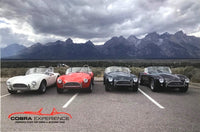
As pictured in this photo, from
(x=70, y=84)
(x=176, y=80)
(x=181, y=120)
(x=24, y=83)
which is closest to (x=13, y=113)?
(x=24, y=83)

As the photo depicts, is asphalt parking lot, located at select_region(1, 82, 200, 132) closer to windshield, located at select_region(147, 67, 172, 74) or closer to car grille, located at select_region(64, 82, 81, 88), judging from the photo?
car grille, located at select_region(64, 82, 81, 88)

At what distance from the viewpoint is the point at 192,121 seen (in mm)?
3305

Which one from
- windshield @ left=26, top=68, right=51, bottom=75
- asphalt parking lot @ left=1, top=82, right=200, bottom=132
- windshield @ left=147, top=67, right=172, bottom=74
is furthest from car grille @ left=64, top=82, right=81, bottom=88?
windshield @ left=147, top=67, right=172, bottom=74

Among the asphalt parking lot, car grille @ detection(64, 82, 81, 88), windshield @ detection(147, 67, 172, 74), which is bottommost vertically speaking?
the asphalt parking lot

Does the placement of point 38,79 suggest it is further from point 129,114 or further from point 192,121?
point 192,121

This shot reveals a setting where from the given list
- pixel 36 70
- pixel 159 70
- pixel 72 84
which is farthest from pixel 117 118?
pixel 36 70

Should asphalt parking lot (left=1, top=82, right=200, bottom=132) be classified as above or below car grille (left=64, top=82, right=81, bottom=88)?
below

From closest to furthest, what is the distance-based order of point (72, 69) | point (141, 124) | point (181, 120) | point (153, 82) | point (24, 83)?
1. point (141, 124)
2. point (181, 120)
3. point (24, 83)
4. point (153, 82)
5. point (72, 69)

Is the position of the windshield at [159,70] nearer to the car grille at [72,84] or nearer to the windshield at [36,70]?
the car grille at [72,84]

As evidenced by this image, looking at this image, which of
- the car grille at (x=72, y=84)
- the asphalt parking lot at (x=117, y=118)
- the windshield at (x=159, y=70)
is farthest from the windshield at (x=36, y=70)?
the windshield at (x=159, y=70)

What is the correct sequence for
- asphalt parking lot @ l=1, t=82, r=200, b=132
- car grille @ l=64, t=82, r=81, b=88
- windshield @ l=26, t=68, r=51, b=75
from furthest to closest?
windshield @ l=26, t=68, r=51, b=75 → car grille @ l=64, t=82, r=81, b=88 → asphalt parking lot @ l=1, t=82, r=200, b=132

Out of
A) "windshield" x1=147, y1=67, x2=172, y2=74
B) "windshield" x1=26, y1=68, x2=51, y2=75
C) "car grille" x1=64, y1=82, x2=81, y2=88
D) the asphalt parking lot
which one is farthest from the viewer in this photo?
"windshield" x1=147, y1=67, x2=172, y2=74

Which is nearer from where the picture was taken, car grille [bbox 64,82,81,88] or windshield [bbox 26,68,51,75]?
car grille [bbox 64,82,81,88]

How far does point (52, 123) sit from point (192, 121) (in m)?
3.61
